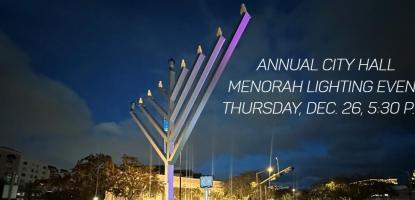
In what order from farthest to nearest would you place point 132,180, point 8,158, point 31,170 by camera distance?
point 31,170 < point 8,158 < point 132,180

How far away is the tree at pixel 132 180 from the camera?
3288 cm

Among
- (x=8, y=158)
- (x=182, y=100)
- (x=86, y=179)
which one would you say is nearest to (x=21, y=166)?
(x=8, y=158)

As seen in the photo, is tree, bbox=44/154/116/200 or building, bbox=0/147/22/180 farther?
building, bbox=0/147/22/180

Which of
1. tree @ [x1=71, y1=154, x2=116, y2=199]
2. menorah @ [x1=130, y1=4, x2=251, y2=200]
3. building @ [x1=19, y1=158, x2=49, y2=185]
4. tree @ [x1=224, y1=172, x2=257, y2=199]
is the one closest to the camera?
menorah @ [x1=130, y1=4, x2=251, y2=200]

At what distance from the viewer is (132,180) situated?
109ft

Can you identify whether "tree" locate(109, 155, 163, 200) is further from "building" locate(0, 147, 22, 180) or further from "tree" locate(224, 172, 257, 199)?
"building" locate(0, 147, 22, 180)

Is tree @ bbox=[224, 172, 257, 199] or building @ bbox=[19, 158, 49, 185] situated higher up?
building @ bbox=[19, 158, 49, 185]

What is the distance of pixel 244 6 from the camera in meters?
15.0

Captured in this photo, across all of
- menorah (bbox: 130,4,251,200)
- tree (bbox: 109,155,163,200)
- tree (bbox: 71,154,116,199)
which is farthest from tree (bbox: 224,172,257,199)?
menorah (bbox: 130,4,251,200)

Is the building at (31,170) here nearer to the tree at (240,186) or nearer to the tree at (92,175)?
the tree at (240,186)

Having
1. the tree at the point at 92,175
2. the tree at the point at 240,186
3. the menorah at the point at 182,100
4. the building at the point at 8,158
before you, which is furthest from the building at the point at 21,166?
the menorah at the point at 182,100

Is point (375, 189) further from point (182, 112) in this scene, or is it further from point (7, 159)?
point (7, 159)

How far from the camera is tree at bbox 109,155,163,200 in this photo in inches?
1294

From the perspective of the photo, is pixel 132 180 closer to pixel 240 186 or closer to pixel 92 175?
pixel 92 175
